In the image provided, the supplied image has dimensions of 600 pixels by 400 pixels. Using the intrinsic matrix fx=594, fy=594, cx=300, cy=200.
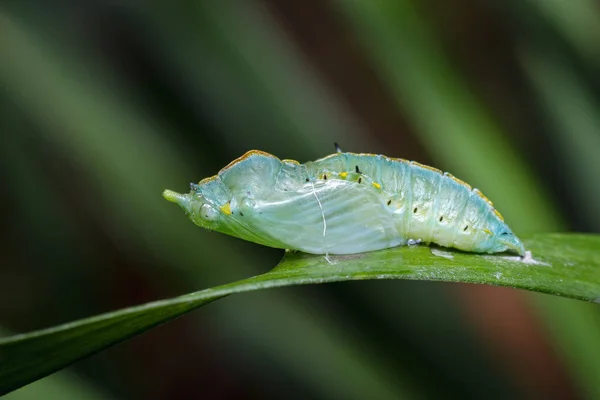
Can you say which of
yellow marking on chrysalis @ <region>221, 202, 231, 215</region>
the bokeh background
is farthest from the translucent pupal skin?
the bokeh background

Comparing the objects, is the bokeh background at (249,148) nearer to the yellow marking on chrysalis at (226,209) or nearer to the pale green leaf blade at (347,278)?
the pale green leaf blade at (347,278)

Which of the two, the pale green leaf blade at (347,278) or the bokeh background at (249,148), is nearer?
the pale green leaf blade at (347,278)

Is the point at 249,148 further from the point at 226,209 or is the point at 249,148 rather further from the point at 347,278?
the point at 347,278

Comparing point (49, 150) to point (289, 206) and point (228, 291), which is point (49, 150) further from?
point (228, 291)

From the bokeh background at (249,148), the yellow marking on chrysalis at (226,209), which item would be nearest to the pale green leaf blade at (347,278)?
the yellow marking on chrysalis at (226,209)

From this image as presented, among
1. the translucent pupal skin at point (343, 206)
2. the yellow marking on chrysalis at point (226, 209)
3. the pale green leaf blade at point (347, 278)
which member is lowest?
the pale green leaf blade at point (347, 278)

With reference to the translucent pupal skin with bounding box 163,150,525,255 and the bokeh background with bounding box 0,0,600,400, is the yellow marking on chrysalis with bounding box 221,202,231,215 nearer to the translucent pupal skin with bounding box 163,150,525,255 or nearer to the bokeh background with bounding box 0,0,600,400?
the translucent pupal skin with bounding box 163,150,525,255
